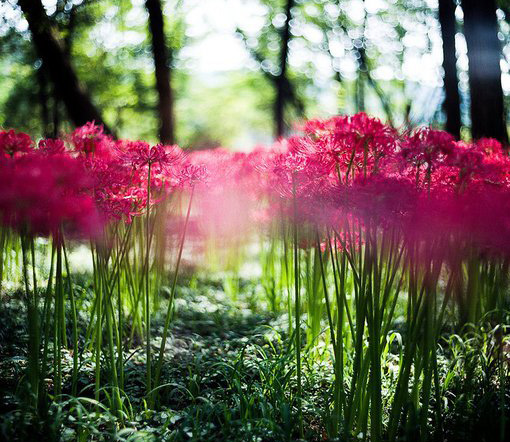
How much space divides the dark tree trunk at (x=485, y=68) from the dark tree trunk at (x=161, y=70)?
14.5 feet

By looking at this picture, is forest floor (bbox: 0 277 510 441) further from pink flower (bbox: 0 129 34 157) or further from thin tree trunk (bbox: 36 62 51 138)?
thin tree trunk (bbox: 36 62 51 138)

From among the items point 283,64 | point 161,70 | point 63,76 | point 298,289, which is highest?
point 283,64

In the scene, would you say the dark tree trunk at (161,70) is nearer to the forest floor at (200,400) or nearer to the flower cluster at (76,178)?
the forest floor at (200,400)

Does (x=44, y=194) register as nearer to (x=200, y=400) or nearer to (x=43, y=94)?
(x=200, y=400)

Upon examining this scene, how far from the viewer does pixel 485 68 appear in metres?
4.58

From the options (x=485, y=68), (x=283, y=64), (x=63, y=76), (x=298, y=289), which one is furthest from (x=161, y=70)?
(x=283, y=64)

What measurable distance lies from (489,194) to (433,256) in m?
0.39

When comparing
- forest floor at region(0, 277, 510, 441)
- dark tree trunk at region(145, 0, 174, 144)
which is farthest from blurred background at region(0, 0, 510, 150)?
forest floor at region(0, 277, 510, 441)

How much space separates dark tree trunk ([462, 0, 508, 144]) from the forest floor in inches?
110

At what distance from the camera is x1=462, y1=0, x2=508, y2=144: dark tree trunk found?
4496 millimetres

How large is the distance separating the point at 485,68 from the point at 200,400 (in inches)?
159

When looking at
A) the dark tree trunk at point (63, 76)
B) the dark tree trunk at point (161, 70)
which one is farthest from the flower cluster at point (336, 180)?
the dark tree trunk at point (161, 70)

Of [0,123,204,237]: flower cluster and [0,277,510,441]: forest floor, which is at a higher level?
[0,123,204,237]: flower cluster

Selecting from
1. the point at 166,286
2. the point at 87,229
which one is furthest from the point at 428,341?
the point at 166,286
